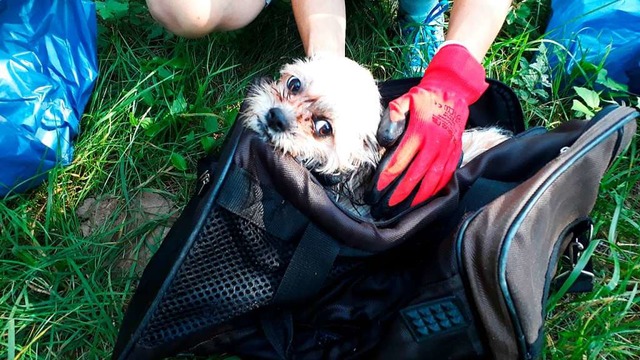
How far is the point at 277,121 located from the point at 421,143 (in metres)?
0.45

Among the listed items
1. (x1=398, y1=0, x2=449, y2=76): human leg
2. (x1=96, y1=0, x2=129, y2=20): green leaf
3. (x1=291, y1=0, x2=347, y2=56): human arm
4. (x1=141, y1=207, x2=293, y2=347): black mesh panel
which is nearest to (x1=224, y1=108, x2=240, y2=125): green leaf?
(x1=291, y1=0, x2=347, y2=56): human arm

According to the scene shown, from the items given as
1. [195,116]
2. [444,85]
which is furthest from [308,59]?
[195,116]

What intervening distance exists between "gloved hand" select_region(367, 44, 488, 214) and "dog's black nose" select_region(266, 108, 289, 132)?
1.02ft

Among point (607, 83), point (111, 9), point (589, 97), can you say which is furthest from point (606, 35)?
point (111, 9)

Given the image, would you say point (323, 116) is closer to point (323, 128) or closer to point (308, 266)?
point (323, 128)

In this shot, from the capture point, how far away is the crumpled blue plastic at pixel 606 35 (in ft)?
8.46

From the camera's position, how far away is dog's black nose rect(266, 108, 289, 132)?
6.23ft

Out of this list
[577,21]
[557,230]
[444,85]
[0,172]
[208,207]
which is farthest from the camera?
[577,21]

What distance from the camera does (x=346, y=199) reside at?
6.73 ft

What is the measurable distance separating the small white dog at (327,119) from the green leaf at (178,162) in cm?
55

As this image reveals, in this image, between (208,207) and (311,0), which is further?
(311,0)

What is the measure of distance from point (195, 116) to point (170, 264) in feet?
3.10

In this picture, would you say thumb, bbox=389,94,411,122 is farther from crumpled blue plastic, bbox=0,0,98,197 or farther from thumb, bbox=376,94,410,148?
crumpled blue plastic, bbox=0,0,98,197

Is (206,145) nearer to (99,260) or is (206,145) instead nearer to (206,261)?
(99,260)
